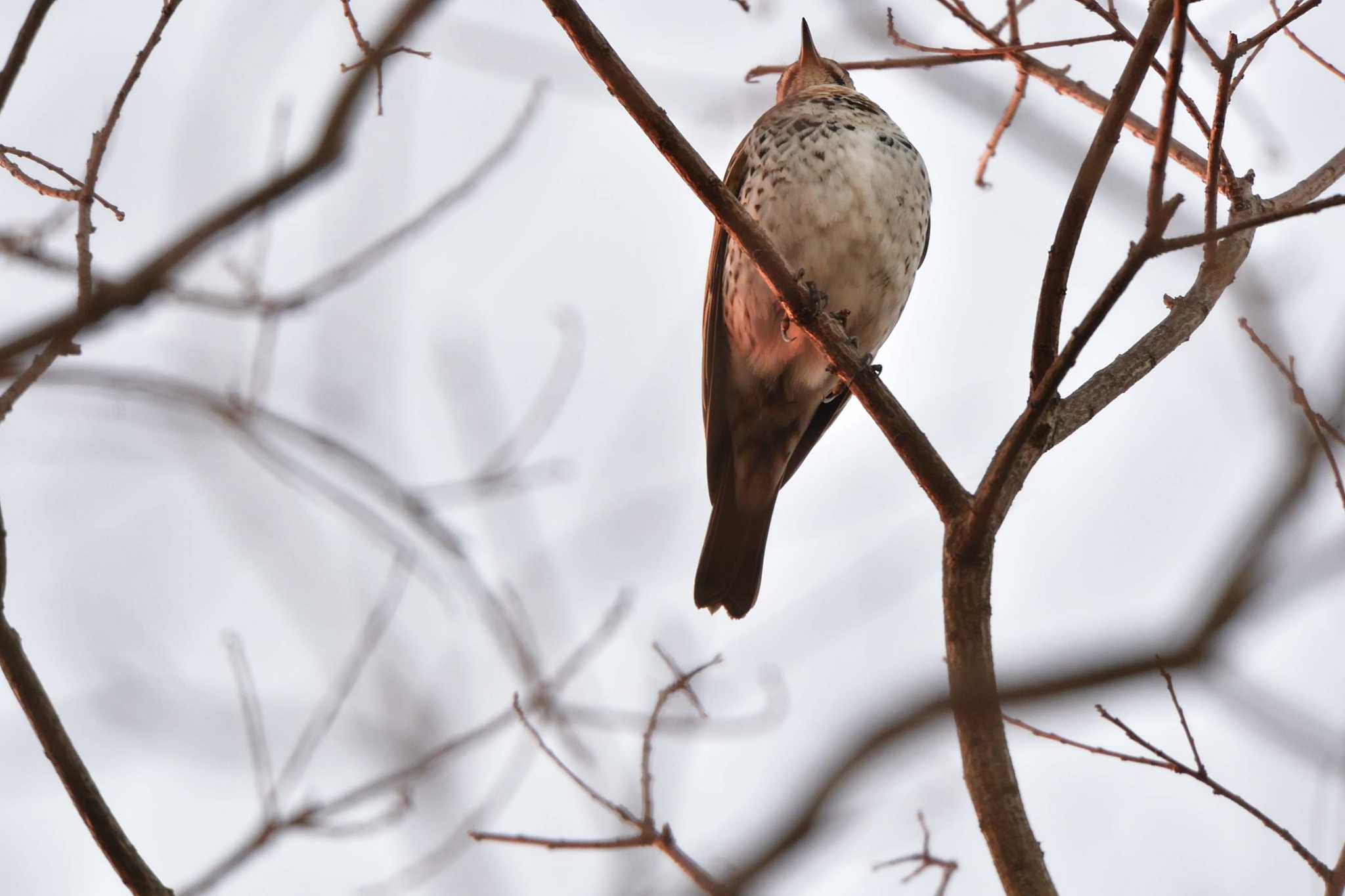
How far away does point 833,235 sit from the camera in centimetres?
621

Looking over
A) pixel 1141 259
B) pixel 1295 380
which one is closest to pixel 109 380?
pixel 1141 259

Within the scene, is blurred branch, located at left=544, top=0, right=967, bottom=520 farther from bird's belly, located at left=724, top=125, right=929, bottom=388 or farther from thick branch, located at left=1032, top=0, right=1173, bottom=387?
bird's belly, located at left=724, top=125, right=929, bottom=388

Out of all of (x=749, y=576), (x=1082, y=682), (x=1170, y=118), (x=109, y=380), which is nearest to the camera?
(x=1082, y=682)

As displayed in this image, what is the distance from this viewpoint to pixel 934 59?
16.6ft

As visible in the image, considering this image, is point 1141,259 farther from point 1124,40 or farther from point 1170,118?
point 1124,40

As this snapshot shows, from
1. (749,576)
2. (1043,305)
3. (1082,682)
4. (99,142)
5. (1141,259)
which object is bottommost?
(1082,682)

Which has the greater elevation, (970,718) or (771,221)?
(771,221)

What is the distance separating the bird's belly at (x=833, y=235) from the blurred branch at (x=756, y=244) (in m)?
1.59

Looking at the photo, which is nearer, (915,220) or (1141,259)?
(1141,259)

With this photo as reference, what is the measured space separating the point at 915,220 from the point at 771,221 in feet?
2.25

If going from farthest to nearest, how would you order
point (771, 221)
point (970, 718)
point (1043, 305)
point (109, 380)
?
point (771, 221) < point (1043, 305) < point (109, 380) < point (970, 718)

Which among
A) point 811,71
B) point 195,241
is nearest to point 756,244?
point 195,241

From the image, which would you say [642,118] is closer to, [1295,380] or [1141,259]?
[1141,259]

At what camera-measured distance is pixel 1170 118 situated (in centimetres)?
319
